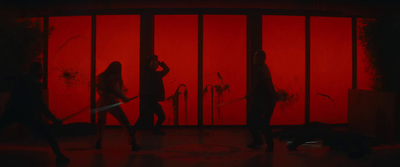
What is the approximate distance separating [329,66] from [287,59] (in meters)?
1.21

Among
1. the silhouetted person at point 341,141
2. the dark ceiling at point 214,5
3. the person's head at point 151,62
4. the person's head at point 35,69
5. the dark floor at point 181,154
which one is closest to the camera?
the person's head at point 35,69

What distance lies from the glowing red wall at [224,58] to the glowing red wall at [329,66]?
77.9 inches

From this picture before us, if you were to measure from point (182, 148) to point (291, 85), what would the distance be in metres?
4.10

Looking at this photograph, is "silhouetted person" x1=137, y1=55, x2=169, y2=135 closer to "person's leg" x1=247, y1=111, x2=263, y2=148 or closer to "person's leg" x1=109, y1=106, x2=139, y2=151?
"person's leg" x1=109, y1=106, x2=139, y2=151

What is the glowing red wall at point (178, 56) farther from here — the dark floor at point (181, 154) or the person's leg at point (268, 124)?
the person's leg at point (268, 124)

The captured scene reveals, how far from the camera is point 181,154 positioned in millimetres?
6805

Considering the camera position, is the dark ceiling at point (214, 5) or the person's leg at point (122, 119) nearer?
the person's leg at point (122, 119)

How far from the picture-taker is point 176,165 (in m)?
5.89

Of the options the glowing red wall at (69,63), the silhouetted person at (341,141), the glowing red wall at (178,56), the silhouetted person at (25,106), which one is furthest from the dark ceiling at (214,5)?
the silhouetted person at (25,106)

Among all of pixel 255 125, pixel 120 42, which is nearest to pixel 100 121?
pixel 255 125

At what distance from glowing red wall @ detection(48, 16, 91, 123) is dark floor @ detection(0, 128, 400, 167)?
1.81 meters

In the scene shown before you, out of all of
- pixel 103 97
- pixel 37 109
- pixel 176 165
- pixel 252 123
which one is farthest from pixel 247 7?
pixel 37 109

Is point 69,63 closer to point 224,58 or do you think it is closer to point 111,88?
point 111,88

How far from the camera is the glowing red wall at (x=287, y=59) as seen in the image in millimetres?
9977
